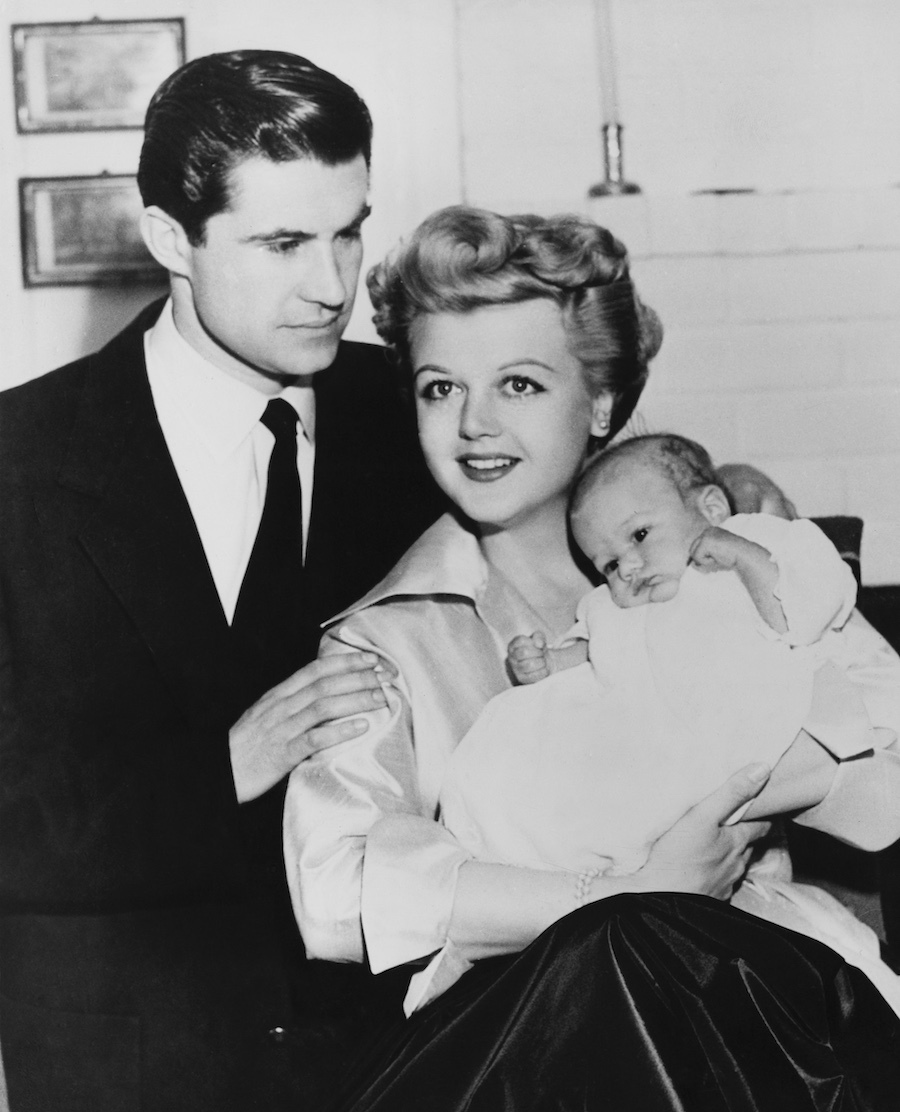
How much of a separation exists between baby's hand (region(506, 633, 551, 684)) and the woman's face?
0.60ft

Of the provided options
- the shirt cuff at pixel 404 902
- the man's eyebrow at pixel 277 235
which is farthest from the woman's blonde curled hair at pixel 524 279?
the shirt cuff at pixel 404 902

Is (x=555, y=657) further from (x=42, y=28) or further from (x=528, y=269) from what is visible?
(x=42, y=28)

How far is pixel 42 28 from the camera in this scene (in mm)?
2158

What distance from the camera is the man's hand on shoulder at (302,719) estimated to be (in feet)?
5.46

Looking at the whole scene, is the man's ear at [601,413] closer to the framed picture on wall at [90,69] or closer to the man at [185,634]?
the man at [185,634]

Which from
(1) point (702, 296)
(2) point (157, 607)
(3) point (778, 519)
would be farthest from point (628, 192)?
(2) point (157, 607)

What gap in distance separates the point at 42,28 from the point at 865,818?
1816 millimetres

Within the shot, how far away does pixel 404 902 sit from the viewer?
1.53 m

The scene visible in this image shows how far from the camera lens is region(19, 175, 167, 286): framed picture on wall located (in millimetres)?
2273

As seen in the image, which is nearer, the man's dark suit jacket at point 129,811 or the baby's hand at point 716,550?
the baby's hand at point 716,550

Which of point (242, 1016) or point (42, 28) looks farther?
point (42, 28)

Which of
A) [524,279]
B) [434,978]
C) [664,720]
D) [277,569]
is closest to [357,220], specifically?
[524,279]

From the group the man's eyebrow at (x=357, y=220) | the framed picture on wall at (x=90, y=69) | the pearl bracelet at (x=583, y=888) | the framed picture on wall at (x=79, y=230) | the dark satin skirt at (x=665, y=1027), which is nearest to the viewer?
the dark satin skirt at (x=665, y=1027)

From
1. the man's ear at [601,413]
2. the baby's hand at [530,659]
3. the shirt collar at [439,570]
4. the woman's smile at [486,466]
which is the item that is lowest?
the baby's hand at [530,659]
